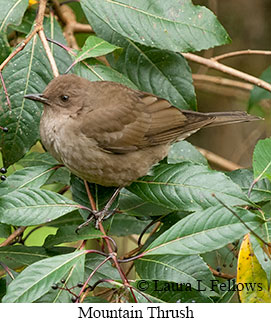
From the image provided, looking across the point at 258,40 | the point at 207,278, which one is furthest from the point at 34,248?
the point at 258,40

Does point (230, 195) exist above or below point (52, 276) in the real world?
below

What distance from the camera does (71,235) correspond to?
3027 millimetres

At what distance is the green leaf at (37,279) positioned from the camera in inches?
95.3

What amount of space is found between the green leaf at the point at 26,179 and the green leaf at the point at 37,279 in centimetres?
69

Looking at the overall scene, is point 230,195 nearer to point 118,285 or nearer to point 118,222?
point 118,285

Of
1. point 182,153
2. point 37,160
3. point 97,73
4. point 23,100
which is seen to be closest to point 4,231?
point 37,160

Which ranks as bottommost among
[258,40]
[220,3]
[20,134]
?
[258,40]

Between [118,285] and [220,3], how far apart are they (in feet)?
17.5

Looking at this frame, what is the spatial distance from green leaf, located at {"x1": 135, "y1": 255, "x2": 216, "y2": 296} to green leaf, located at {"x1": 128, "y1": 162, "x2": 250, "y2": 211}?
261 mm

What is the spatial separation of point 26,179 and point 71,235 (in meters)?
0.47

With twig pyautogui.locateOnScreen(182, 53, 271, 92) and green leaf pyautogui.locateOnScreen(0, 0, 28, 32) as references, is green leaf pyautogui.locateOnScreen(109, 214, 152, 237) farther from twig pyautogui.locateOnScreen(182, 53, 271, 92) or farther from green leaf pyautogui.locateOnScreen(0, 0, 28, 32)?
green leaf pyautogui.locateOnScreen(0, 0, 28, 32)

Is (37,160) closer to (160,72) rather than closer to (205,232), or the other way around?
(160,72)
